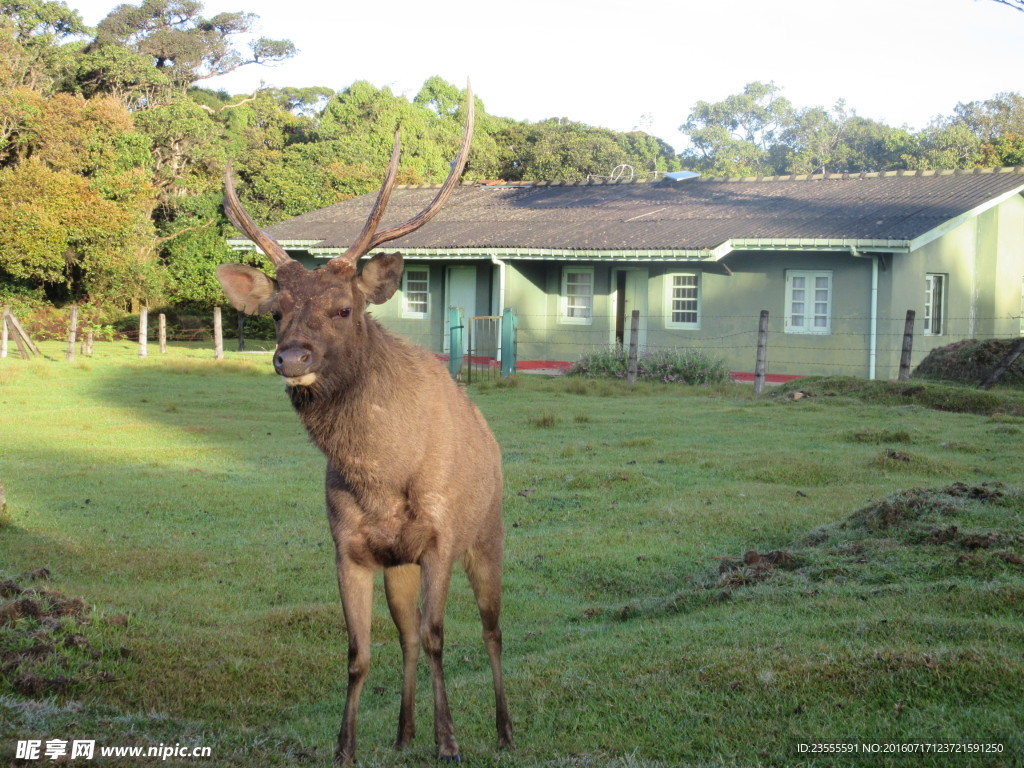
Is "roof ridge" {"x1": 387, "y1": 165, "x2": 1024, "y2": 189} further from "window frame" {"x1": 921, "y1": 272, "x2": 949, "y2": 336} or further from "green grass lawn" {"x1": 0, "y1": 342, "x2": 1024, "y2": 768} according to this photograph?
"green grass lawn" {"x1": 0, "y1": 342, "x2": 1024, "y2": 768}

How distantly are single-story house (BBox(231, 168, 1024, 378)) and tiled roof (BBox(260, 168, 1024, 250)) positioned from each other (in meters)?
0.08

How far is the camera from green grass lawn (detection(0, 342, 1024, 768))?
494 centimetres

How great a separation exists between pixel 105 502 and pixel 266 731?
6.01 meters

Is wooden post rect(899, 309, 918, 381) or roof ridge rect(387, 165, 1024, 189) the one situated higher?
roof ridge rect(387, 165, 1024, 189)

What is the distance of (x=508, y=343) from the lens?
24.5 metres

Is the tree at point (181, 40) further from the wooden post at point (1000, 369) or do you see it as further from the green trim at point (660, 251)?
the wooden post at point (1000, 369)

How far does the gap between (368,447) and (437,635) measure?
0.91 metres

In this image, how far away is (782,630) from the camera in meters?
6.15

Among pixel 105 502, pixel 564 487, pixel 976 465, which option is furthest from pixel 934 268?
pixel 105 502

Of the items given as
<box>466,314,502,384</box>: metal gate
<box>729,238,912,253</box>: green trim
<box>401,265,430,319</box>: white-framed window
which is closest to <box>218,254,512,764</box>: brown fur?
<box>729,238,912,253</box>: green trim

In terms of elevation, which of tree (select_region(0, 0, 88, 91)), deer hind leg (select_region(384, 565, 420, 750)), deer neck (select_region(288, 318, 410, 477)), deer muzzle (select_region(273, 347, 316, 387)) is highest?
tree (select_region(0, 0, 88, 91))

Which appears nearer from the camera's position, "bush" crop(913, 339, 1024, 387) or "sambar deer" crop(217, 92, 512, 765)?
"sambar deer" crop(217, 92, 512, 765)

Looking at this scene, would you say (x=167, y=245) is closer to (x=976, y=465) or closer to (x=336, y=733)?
(x=976, y=465)

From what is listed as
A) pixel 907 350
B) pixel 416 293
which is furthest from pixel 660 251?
pixel 416 293
